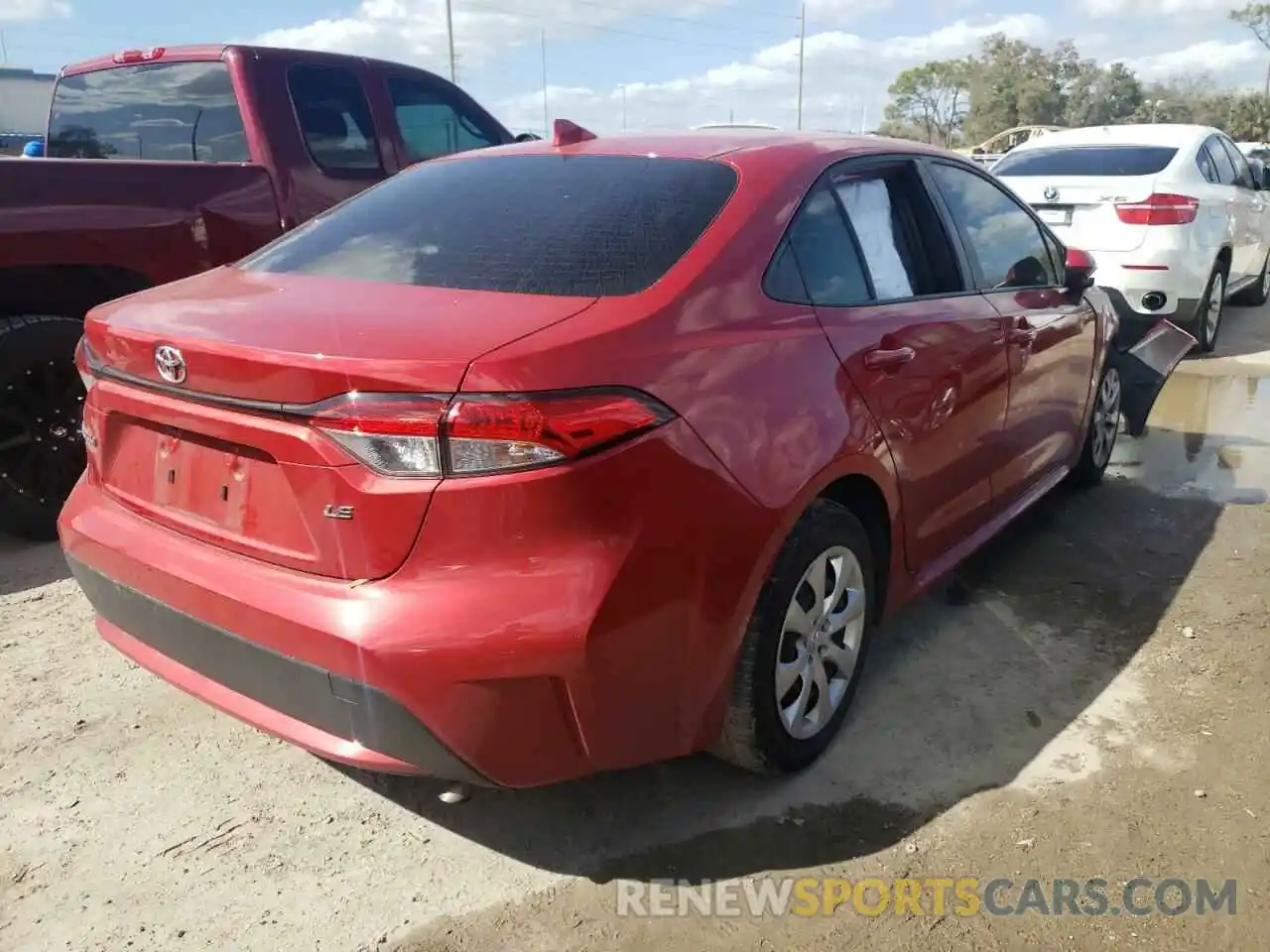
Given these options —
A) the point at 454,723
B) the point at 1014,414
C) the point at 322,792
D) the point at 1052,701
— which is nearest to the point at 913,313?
the point at 1014,414

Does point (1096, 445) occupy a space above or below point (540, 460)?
below

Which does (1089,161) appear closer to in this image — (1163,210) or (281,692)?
(1163,210)

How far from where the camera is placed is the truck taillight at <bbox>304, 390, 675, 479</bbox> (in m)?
1.95

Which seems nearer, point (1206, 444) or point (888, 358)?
point (888, 358)

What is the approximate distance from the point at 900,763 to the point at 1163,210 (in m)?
6.19

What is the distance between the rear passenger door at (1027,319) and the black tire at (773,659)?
4.08 feet

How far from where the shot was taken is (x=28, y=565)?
4211mm

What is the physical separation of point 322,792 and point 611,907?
0.87 m

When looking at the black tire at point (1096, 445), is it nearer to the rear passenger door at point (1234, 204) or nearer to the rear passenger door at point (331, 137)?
the rear passenger door at point (331, 137)

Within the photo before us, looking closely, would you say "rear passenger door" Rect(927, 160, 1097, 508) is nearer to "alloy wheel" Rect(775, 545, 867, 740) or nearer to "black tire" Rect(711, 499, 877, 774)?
"alloy wheel" Rect(775, 545, 867, 740)

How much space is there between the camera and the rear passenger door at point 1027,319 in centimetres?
359

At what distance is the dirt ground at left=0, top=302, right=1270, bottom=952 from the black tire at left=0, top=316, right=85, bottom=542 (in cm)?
66

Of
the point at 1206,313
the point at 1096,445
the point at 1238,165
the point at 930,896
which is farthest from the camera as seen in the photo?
the point at 1238,165

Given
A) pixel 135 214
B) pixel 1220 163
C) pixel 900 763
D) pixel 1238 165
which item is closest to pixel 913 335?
pixel 900 763
